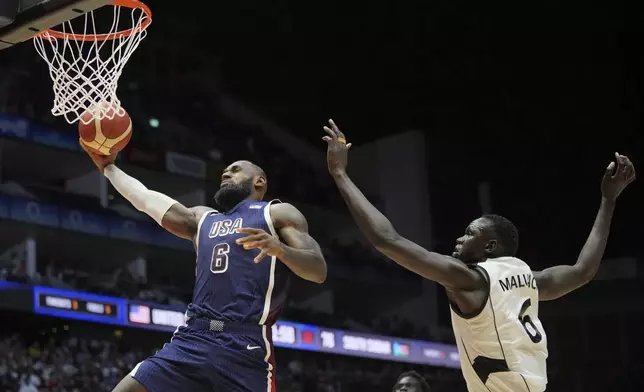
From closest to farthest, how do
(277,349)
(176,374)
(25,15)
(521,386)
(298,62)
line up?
(521,386) < (176,374) < (25,15) < (277,349) < (298,62)

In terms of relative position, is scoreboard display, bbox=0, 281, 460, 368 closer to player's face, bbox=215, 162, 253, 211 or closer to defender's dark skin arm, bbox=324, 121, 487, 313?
player's face, bbox=215, 162, 253, 211

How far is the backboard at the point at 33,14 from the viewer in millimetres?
5262

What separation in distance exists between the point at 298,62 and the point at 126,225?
32.2 feet

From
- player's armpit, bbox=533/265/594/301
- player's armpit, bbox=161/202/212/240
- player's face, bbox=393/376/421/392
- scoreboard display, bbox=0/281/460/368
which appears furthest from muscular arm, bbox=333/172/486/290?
scoreboard display, bbox=0/281/460/368

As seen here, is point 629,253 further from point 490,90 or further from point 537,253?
point 490,90

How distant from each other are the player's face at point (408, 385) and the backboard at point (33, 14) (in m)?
3.11

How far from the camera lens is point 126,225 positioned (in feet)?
73.7

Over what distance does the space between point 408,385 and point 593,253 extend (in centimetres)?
230

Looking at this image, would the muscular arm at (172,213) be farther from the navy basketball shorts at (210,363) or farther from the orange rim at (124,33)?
the orange rim at (124,33)

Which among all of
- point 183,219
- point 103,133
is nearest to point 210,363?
point 183,219

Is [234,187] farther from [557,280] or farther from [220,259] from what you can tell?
[557,280]

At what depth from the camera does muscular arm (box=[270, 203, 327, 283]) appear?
14.7 ft

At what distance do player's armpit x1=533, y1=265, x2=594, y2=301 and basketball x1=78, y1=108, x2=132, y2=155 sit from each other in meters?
2.36

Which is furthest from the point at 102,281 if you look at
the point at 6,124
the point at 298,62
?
the point at 298,62
